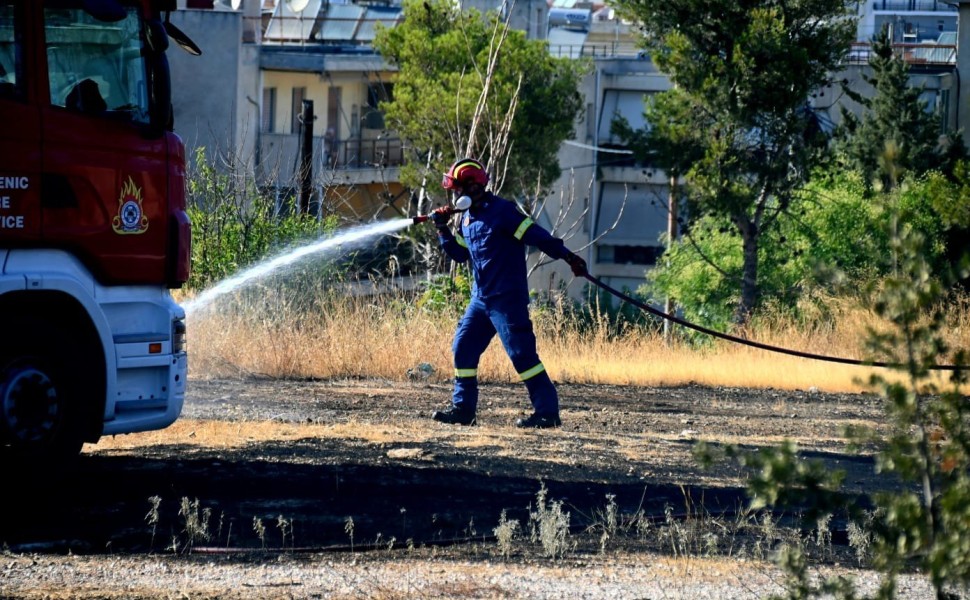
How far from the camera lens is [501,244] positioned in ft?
30.1

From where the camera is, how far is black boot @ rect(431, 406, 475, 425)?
31.5 ft

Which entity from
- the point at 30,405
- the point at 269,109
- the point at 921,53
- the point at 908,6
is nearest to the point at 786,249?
the point at 269,109

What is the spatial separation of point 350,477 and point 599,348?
24.7 ft

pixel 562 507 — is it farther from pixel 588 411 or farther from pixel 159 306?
pixel 588 411

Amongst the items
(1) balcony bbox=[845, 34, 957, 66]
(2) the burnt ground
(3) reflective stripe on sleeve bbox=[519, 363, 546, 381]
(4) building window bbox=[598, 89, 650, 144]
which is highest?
(1) balcony bbox=[845, 34, 957, 66]

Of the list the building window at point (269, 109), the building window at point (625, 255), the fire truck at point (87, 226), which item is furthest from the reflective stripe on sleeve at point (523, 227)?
the building window at point (625, 255)

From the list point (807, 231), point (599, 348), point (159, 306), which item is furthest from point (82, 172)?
point (807, 231)

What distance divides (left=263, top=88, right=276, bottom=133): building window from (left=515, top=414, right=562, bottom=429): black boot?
29490mm

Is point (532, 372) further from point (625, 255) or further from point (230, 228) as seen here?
point (625, 255)

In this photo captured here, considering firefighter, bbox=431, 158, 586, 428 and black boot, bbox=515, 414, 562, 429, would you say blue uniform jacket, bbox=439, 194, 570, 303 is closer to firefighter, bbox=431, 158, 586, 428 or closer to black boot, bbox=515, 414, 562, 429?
firefighter, bbox=431, 158, 586, 428

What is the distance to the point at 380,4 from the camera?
147ft

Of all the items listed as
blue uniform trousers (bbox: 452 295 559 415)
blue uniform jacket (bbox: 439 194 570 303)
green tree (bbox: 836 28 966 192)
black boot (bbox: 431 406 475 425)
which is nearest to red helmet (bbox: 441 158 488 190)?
blue uniform jacket (bbox: 439 194 570 303)

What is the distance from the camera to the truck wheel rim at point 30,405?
6.52 m

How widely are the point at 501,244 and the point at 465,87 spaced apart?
21.1 m
